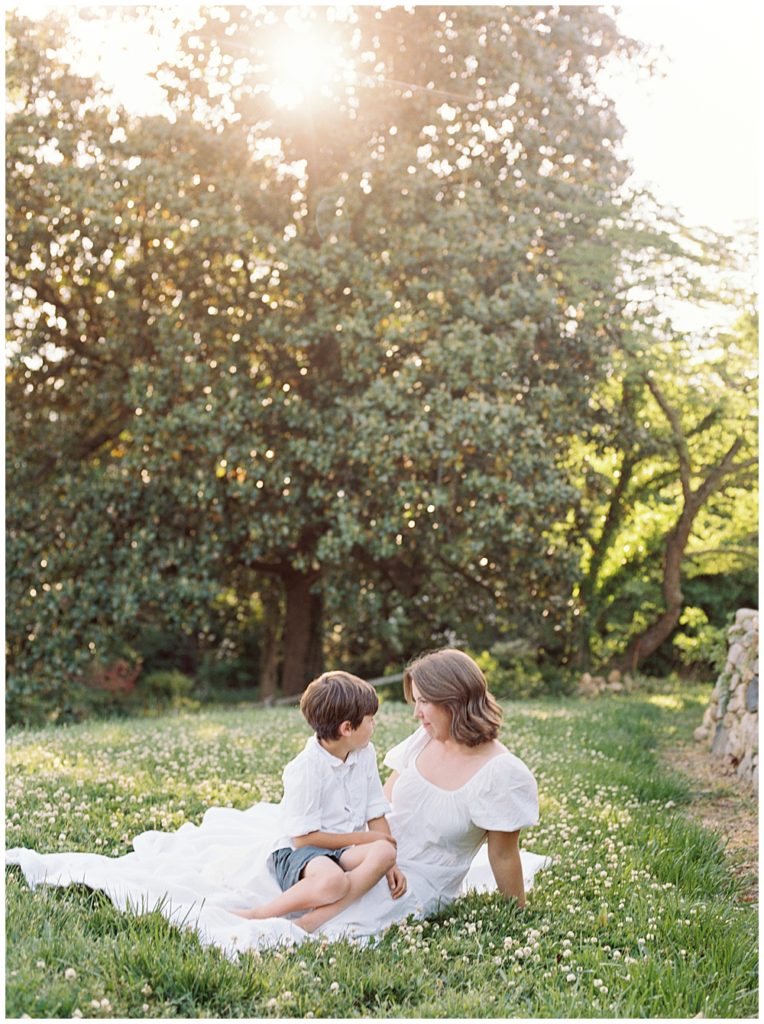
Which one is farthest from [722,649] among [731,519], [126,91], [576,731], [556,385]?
[126,91]

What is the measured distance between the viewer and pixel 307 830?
4.34m

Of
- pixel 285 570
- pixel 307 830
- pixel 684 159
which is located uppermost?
pixel 684 159

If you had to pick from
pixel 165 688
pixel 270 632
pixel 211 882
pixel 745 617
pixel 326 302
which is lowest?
pixel 165 688

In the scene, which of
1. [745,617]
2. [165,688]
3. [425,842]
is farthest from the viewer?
[165,688]

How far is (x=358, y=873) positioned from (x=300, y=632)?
11.7 metres

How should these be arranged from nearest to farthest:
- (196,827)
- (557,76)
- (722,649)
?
1. (196,827)
2. (722,649)
3. (557,76)

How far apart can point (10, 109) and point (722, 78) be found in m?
9.14

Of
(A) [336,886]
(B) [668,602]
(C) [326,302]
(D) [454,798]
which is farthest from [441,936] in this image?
(B) [668,602]

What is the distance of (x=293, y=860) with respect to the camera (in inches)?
170

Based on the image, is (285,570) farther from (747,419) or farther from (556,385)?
(747,419)

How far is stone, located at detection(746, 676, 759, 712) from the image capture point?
8.21 metres

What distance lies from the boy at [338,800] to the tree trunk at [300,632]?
1107 centimetres

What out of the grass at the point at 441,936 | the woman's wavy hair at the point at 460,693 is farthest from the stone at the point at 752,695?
the woman's wavy hair at the point at 460,693

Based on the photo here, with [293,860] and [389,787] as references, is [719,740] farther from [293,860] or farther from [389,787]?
[293,860]
